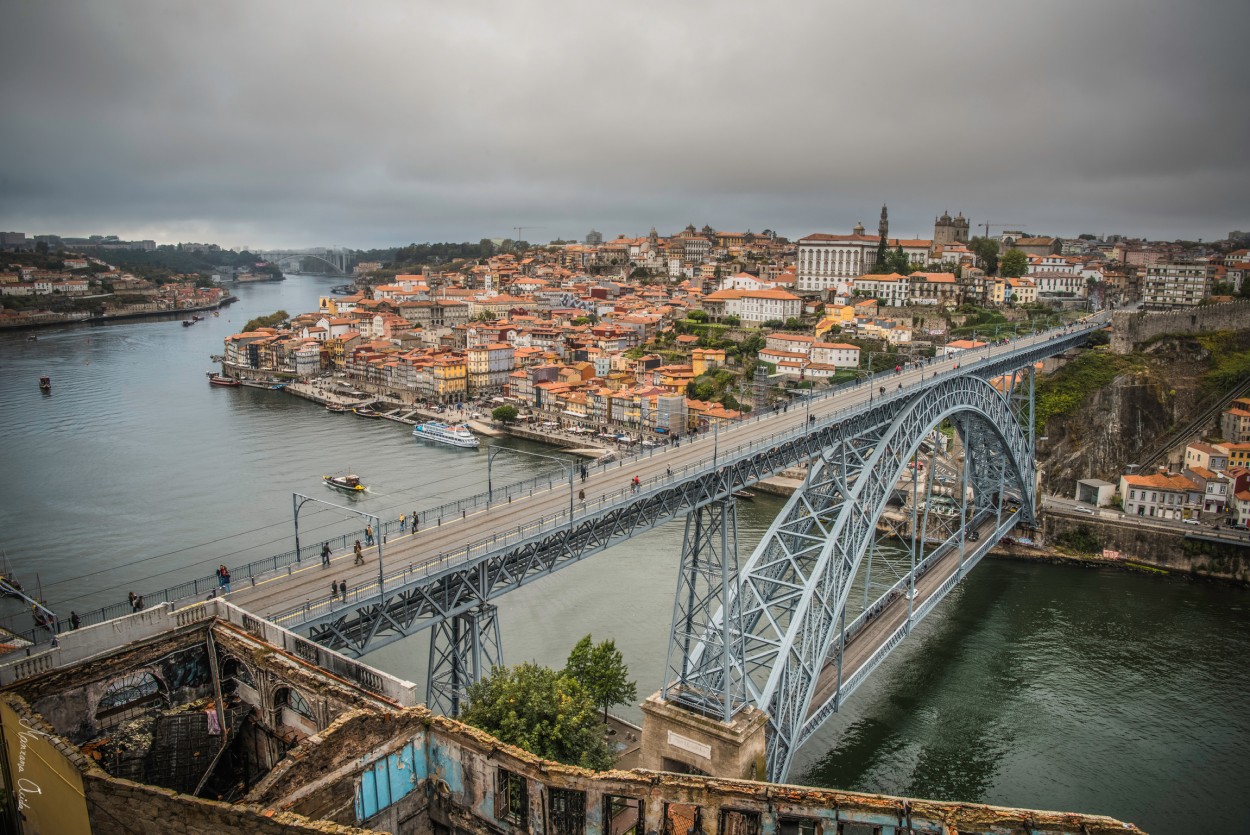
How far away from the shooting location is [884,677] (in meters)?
19.2

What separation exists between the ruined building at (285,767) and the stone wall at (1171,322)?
1474 inches

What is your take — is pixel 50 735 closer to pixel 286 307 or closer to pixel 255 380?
pixel 255 380

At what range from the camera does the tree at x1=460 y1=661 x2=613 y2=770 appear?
36.1 feet

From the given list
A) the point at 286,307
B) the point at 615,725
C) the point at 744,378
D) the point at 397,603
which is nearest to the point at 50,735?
the point at 397,603

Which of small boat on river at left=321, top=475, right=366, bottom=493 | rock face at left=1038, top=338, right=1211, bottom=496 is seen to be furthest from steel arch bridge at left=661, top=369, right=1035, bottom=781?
small boat on river at left=321, top=475, right=366, bottom=493

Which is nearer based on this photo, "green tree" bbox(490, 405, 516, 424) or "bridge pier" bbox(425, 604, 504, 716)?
"bridge pier" bbox(425, 604, 504, 716)

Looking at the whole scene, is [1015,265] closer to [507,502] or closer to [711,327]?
[711,327]

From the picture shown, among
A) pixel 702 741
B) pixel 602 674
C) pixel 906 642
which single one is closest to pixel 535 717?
pixel 702 741

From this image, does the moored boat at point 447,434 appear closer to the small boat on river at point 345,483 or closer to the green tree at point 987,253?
the small boat on river at point 345,483

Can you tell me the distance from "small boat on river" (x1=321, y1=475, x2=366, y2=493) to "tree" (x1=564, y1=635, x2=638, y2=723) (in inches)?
715

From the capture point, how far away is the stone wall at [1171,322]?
36.4 m

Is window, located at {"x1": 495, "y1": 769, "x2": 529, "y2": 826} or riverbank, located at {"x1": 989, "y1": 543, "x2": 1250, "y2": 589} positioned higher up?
window, located at {"x1": 495, "y1": 769, "x2": 529, "y2": 826}

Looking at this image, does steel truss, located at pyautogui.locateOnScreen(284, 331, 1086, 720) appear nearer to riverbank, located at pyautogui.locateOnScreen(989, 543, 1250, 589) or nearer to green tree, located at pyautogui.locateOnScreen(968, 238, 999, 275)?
riverbank, located at pyautogui.locateOnScreen(989, 543, 1250, 589)

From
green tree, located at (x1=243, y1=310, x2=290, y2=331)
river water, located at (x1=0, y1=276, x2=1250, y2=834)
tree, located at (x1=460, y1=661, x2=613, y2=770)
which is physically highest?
green tree, located at (x1=243, y1=310, x2=290, y2=331)
